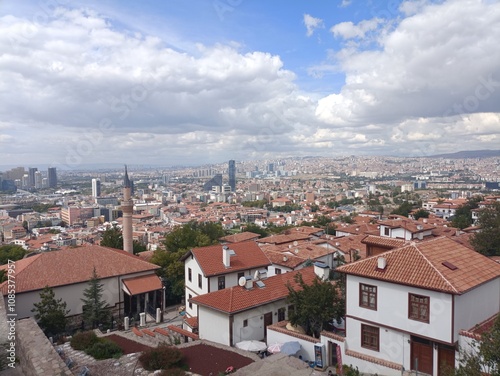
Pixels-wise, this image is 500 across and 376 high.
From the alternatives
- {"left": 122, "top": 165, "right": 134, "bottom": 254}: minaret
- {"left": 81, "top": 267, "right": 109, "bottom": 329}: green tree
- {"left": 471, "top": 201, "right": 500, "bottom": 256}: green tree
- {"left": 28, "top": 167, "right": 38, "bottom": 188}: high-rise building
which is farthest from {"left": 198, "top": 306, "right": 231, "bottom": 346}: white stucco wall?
{"left": 28, "top": 167, "right": 38, "bottom": 188}: high-rise building

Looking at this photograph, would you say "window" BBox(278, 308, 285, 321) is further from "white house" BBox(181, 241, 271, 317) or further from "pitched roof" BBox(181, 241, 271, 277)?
"pitched roof" BBox(181, 241, 271, 277)

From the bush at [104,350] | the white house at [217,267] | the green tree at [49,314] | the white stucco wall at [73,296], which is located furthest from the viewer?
the white house at [217,267]

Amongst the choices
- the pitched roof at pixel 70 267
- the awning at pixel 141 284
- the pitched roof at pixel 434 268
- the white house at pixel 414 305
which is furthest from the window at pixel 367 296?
the pitched roof at pixel 70 267

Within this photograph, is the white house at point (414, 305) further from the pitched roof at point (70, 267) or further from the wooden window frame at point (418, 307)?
the pitched roof at point (70, 267)

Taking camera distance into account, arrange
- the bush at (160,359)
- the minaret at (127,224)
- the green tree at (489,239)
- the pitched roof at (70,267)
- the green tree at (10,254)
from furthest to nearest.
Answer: the green tree at (10,254) → the minaret at (127,224) → the green tree at (489,239) → the pitched roof at (70,267) → the bush at (160,359)

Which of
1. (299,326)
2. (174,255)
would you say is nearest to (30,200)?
(174,255)

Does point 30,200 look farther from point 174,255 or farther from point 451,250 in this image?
point 451,250

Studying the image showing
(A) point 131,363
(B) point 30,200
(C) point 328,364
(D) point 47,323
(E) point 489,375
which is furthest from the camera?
(B) point 30,200
